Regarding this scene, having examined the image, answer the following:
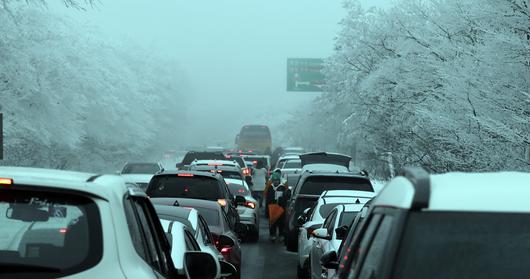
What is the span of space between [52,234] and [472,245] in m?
1.90

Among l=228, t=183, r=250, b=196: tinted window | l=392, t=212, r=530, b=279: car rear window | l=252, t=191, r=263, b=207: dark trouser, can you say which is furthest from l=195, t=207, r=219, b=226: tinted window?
l=252, t=191, r=263, b=207: dark trouser

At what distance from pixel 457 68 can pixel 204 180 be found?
8.22 metres

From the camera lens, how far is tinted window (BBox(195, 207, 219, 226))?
1428 cm

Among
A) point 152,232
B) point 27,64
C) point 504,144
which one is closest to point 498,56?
point 504,144

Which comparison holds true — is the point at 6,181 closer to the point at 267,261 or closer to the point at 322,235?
the point at 322,235

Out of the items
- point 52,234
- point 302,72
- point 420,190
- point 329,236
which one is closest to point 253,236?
point 329,236

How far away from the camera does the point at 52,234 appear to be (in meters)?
5.07

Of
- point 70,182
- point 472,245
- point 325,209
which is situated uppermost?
point 70,182

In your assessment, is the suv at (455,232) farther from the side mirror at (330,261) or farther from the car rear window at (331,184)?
the car rear window at (331,184)

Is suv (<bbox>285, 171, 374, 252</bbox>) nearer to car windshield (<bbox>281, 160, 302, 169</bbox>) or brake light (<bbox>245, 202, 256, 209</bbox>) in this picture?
brake light (<bbox>245, 202, 256, 209</bbox>)

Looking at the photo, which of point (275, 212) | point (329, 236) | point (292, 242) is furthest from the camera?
point (275, 212)

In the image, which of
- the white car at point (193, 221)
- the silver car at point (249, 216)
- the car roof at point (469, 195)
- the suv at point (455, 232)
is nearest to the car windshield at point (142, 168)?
the silver car at point (249, 216)

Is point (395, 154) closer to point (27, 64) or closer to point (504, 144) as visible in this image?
point (504, 144)

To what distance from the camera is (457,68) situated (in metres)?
24.6
